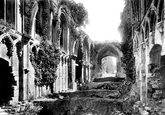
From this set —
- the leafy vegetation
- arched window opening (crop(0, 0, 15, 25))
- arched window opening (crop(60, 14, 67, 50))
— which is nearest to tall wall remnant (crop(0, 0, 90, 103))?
arched window opening (crop(0, 0, 15, 25))

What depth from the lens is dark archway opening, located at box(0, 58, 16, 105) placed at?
25.7ft

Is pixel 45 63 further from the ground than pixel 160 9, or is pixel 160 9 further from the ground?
pixel 160 9

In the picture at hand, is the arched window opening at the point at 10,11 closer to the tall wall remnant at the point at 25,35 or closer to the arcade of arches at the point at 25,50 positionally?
the tall wall remnant at the point at 25,35

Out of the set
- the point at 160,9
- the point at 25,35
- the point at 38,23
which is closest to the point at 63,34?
the point at 38,23

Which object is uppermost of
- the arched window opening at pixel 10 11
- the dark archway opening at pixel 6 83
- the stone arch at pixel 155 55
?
the arched window opening at pixel 10 11

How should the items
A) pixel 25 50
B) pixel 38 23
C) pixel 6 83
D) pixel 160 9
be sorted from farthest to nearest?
pixel 38 23 < pixel 25 50 < pixel 6 83 < pixel 160 9

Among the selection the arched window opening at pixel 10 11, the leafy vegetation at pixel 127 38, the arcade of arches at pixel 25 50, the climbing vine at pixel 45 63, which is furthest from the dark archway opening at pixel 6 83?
the leafy vegetation at pixel 127 38

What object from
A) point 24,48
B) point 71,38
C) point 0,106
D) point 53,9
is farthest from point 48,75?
point 71,38

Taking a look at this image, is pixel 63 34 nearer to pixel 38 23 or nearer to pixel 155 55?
pixel 38 23

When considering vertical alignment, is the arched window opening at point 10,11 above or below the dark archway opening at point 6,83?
above

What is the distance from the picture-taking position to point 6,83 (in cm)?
800

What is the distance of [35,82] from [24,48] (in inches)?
92.8

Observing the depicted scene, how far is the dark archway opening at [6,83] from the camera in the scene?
782cm

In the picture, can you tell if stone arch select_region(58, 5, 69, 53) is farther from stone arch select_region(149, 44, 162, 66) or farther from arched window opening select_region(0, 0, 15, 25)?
stone arch select_region(149, 44, 162, 66)
